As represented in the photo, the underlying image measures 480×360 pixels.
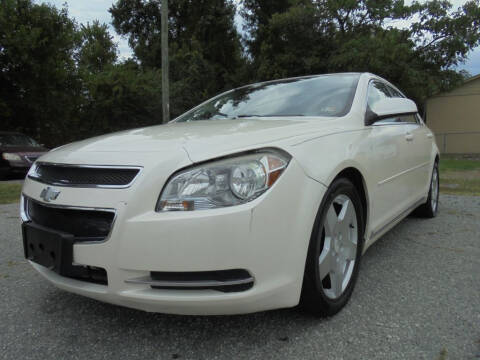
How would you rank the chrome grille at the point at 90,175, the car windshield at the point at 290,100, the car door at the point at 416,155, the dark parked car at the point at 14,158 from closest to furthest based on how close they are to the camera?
the chrome grille at the point at 90,175 < the car windshield at the point at 290,100 < the car door at the point at 416,155 < the dark parked car at the point at 14,158

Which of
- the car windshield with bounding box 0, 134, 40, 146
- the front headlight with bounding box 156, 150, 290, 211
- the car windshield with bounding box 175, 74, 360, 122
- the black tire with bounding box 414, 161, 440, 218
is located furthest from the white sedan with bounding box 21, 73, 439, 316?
the car windshield with bounding box 0, 134, 40, 146

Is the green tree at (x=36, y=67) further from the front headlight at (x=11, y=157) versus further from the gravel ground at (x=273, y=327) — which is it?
the gravel ground at (x=273, y=327)

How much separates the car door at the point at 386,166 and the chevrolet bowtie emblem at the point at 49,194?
67.1 inches

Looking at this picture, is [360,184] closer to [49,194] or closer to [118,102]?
[49,194]

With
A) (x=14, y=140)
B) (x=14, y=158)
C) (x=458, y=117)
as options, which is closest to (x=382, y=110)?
(x=14, y=158)

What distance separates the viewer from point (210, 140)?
181cm

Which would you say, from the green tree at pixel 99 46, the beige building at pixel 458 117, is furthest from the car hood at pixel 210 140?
the green tree at pixel 99 46

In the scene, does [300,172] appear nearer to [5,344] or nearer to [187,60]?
[5,344]

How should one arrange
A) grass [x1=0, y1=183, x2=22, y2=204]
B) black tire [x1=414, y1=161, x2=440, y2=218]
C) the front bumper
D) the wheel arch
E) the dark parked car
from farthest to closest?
1. the dark parked car
2. grass [x1=0, y1=183, x2=22, y2=204]
3. black tire [x1=414, y1=161, x2=440, y2=218]
4. the wheel arch
5. the front bumper

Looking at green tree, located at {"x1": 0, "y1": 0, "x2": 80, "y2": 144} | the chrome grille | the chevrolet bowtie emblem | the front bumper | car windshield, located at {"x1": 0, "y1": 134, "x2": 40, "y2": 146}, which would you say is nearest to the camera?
the front bumper

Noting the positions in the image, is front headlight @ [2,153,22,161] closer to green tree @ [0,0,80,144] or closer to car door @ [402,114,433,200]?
green tree @ [0,0,80,144]

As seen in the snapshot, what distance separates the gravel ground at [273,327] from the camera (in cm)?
173

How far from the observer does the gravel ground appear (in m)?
1.73

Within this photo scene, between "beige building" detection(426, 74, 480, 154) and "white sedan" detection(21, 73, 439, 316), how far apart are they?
18.7m
